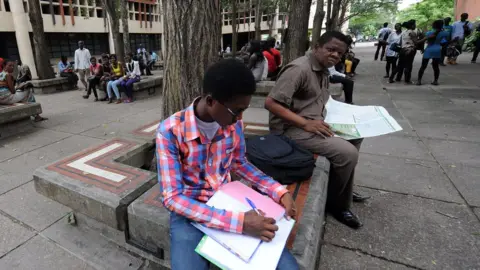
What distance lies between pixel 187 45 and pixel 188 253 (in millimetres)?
1968

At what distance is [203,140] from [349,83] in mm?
5024

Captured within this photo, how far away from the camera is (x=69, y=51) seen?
23.3 meters

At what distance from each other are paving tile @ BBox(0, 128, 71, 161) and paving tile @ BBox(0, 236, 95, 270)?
2.57 meters

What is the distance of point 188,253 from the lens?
1.45 meters

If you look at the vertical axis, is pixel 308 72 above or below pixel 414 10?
below

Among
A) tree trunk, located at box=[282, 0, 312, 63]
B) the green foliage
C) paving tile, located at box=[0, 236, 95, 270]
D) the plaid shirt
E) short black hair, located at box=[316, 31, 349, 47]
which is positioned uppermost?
the green foliage

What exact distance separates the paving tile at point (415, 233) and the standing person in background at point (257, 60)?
4.39 metres

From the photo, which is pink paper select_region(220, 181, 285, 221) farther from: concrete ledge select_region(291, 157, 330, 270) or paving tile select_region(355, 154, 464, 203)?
paving tile select_region(355, 154, 464, 203)

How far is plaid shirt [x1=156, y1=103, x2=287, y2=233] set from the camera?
1444mm

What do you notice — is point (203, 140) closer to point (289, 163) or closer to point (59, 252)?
point (289, 163)

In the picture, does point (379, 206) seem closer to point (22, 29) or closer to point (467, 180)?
point (467, 180)

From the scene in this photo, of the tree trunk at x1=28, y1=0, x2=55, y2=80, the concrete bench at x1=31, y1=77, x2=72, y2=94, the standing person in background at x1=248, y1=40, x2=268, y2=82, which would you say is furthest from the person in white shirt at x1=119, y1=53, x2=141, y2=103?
the standing person in background at x1=248, y1=40, x2=268, y2=82

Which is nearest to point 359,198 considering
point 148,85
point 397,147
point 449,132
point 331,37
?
point 331,37

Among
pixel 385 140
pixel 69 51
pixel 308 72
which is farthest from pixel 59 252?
pixel 69 51
